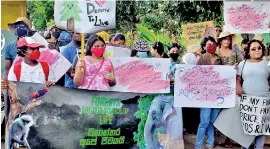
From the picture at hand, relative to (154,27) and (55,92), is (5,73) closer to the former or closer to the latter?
(55,92)

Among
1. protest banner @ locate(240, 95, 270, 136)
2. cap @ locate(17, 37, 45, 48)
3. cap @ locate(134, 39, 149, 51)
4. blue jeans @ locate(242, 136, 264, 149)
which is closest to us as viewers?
cap @ locate(17, 37, 45, 48)

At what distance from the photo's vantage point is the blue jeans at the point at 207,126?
613 centimetres

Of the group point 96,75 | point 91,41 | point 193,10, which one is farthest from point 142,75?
point 193,10

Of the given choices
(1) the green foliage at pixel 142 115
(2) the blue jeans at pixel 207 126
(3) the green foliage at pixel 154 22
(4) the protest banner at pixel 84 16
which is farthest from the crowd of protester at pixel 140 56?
(1) the green foliage at pixel 142 115

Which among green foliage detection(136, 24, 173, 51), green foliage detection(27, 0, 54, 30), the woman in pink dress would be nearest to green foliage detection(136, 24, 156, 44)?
green foliage detection(136, 24, 173, 51)

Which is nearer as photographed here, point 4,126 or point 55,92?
point 55,92

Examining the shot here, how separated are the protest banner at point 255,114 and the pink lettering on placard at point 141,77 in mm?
1044

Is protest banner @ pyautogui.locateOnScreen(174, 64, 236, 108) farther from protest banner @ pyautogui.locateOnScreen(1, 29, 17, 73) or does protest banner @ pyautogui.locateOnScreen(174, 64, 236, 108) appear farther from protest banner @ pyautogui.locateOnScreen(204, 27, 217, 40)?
protest banner @ pyautogui.locateOnScreen(1, 29, 17, 73)

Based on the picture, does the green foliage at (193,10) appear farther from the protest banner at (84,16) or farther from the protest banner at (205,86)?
the protest banner at (84,16)

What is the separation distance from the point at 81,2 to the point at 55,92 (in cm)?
114

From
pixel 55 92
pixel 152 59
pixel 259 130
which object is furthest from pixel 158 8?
pixel 259 130

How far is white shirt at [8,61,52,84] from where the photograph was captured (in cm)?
571

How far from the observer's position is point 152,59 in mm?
5961

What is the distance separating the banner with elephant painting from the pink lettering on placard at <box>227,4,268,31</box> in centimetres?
132
